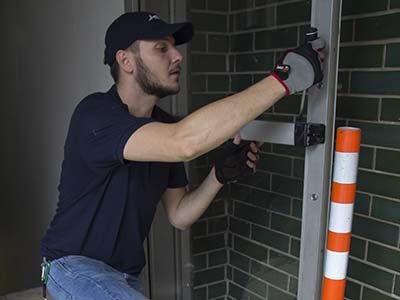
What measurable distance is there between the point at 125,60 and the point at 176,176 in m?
0.56

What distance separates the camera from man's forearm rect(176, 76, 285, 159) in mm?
1174

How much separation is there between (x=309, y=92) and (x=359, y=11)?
796 mm

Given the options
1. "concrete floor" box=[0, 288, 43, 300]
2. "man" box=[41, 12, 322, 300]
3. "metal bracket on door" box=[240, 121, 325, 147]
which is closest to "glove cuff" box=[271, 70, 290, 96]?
"metal bracket on door" box=[240, 121, 325, 147]

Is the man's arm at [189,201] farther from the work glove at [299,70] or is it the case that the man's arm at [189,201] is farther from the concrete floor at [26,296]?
the concrete floor at [26,296]

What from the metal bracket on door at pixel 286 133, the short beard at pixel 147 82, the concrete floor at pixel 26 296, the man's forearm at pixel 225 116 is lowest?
the concrete floor at pixel 26 296

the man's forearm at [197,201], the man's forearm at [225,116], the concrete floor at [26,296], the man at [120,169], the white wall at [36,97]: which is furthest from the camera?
the white wall at [36,97]

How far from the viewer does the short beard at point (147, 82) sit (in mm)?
1534

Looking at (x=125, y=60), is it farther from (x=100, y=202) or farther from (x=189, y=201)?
(x=189, y=201)

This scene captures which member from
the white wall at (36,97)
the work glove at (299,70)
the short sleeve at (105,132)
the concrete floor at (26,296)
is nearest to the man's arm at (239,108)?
the work glove at (299,70)

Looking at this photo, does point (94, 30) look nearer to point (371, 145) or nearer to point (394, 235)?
point (371, 145)

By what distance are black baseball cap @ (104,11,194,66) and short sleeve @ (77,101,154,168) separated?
265 millimetres

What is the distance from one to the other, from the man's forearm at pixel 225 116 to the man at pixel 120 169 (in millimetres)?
70

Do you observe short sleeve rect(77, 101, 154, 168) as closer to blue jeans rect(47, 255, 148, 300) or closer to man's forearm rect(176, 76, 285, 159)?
man's forearm rect(176, 76, 285, 159)

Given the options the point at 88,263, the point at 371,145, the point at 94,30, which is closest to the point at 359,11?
the point at 371,145
